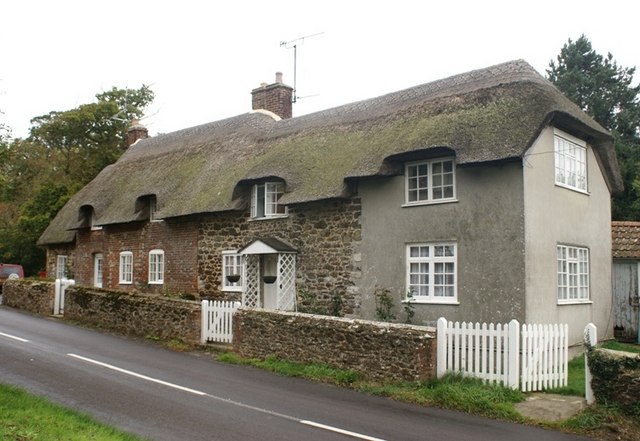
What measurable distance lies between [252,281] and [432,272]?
6.38 m

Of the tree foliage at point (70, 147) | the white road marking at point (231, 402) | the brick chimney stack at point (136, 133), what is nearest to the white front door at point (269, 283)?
the white road marking at point (231, 402)

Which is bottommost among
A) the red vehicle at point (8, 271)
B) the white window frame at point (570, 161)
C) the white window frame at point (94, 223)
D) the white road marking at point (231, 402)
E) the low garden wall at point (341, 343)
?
the white road marking at point (231, 402)

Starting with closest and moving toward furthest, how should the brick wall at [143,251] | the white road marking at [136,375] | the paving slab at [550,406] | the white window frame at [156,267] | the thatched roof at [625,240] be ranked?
the paving slab at [550,406] < the white road marking at [136,375] < the thatched roof at [625,240] < the brick wall at [143,251] < the white window frame at [156,267]

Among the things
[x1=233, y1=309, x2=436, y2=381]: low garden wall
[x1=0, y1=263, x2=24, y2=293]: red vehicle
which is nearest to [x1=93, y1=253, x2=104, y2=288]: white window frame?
[x1=0, y1=263, x2=24, y2=293]: red vehicle

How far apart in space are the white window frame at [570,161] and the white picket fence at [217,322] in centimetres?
893

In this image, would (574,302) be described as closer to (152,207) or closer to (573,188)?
(573,188)

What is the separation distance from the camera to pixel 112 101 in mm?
46062

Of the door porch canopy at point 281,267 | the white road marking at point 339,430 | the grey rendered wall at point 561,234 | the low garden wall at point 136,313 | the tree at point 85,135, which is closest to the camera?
the white road marking at point 339,430

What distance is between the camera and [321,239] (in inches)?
698

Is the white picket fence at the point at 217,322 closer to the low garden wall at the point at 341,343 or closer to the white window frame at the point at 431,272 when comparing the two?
the low garden wall at the point at 341,343

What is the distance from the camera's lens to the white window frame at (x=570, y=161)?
15805 mm

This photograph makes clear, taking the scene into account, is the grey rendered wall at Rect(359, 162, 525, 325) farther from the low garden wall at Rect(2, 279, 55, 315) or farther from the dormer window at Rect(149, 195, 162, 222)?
the low garden wall at Rect(2, 279, 55, 315)

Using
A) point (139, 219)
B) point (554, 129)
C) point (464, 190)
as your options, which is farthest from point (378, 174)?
point (139, 219)

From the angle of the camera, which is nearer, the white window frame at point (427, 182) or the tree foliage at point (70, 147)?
the white window frame at point (427, 182)
